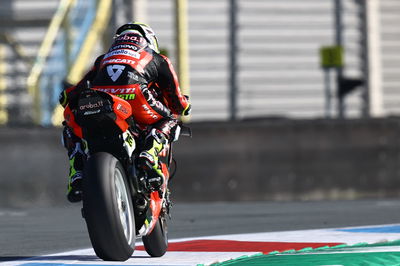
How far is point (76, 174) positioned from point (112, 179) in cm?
50

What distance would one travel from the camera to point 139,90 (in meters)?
7.61

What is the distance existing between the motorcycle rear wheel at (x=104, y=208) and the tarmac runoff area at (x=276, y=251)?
1.36 ft

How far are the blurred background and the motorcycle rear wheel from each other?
7.29 m

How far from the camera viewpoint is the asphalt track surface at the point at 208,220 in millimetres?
9586

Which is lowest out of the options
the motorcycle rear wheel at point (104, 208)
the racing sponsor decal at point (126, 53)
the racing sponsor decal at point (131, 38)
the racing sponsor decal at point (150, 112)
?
the motorcycle rear wheel at point (104, 208)

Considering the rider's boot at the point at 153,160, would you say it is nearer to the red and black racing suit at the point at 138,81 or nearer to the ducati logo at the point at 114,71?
the red and black racing suit at the point at 138,81

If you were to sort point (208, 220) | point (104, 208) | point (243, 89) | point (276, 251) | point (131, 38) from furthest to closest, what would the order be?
point (243, 89) → point (208, 220) → point (276, 251) → point (131, 38) → point (104, 208)

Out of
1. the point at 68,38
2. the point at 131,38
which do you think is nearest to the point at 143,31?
the point at 131,38

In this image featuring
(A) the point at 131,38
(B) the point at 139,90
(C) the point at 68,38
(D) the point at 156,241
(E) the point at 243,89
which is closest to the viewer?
(B) the point at 139,90

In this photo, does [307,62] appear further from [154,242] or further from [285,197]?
[154,242]

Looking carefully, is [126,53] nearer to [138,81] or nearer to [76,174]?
[138,81]

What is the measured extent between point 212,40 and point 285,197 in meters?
8.16

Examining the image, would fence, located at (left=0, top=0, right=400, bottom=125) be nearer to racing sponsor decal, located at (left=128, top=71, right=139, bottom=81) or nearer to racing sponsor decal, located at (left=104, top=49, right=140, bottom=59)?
racing sponsor decal, located at (left=104, top=49, right=140, bottom=59)

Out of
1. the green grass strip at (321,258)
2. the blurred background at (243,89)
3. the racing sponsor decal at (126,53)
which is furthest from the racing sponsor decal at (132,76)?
the blurred background at (243,89)
